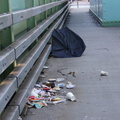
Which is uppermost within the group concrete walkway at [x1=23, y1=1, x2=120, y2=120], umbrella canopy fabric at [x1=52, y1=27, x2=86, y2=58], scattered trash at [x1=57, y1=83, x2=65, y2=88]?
umbrella canopy fabric at [x1=52, y1=27, x2=86, y2=58]

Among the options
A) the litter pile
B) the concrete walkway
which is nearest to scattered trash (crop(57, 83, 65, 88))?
the litter pile

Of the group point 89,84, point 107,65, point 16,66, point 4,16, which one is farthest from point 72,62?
point 4,16

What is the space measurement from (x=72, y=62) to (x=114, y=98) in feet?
9.09

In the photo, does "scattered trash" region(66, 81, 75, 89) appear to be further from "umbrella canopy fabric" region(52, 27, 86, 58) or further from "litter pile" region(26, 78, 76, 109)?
"umbrella canopy fabric" region(52, 27, 86, 58)

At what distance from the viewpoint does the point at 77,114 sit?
412cm

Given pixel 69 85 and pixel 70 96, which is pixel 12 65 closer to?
pixel 70 96

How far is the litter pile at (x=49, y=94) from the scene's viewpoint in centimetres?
452

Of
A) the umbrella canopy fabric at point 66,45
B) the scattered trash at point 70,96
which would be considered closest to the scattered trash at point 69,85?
the scattered trash at point 70,96

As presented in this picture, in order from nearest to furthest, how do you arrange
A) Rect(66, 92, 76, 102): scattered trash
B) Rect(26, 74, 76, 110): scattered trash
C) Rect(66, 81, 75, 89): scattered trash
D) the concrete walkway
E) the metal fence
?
the metal fence
the concrete walkway
Rect(26, 74, 76, 110): scattered trash
Rect(66, 92, 76, 102): scattered trash
Rect(66, 81, 75, 89): scattered trash

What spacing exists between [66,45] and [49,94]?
3485 mm

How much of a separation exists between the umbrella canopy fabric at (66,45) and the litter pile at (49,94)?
2.50 m

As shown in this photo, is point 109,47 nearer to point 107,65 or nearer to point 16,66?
point 107,65

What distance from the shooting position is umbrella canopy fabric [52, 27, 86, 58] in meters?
8.06

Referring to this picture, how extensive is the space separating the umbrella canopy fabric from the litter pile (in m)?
2.50
